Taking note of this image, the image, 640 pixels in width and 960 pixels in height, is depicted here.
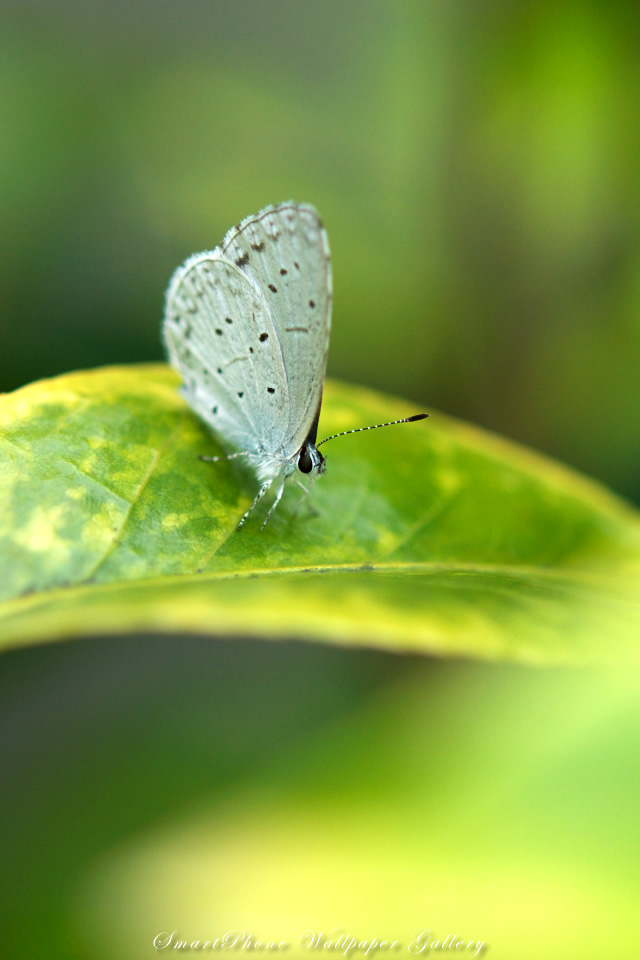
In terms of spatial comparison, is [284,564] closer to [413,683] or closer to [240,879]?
[240,879]

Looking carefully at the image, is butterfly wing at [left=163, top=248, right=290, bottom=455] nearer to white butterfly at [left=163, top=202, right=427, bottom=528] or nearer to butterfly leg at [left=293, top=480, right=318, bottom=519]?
white butterfly at [left=163, top=202, right=427, bottom=528]

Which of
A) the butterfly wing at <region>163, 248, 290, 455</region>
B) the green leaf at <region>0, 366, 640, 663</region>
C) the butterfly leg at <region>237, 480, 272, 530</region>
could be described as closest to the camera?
the green leaf at <region>0, 366, 640, 663</region>

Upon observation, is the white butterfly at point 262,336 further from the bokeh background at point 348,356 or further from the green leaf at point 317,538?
the bokeh background at point 348,356

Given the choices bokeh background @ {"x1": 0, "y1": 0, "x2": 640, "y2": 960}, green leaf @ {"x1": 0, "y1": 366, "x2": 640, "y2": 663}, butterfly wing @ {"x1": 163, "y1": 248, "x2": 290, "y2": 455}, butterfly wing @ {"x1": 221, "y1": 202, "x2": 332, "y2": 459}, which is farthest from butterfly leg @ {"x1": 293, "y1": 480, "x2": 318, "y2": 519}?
bokeh background @ {"x1": 0, "y1": 0, "x2": 640, "y2": 960}

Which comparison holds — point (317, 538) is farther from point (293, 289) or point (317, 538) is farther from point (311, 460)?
point (293, 289)

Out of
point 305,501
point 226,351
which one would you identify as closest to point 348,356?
point 226,351
